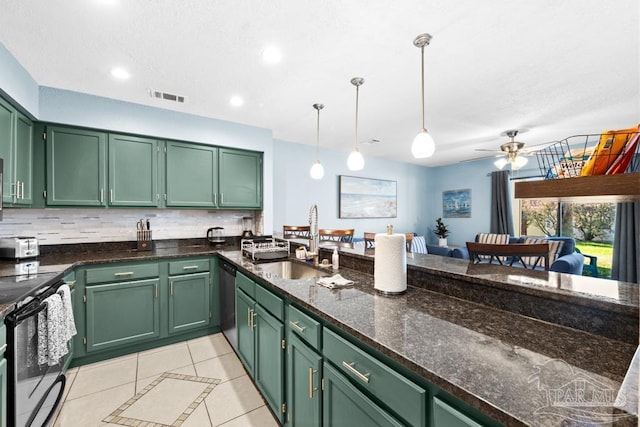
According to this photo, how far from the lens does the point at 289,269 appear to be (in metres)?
2.35

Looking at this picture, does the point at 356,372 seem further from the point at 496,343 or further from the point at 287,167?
the point at 287,167

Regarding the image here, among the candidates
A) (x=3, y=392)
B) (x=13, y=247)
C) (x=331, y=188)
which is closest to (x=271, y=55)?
(x=3, y=392)

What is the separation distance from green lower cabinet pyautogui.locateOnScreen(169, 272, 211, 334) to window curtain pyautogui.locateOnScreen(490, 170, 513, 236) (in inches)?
216

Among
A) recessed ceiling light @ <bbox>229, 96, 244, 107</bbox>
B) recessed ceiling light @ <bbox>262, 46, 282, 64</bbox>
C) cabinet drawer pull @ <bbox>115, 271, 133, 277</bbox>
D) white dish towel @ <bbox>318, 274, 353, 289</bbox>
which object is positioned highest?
recessed ceiling light @ <bbox>262, 46, 282, 64</bbox>

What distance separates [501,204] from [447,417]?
19.2ft

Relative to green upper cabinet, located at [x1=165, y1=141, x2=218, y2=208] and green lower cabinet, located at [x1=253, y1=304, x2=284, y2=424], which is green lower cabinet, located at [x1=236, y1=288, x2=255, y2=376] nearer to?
green lower cabinet, located at [x1=253, y1=304, x2=284, y2=424]

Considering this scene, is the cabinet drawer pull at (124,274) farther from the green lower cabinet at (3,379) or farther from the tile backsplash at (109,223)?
the green lower cabinet at (3,379)

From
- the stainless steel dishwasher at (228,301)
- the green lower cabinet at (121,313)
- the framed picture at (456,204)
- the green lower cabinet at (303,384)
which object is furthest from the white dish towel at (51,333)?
the framed picture at (456,204)

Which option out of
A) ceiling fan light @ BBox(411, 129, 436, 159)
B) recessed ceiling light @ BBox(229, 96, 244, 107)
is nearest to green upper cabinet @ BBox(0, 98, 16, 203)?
recessed ceiling light @ BBox(229, 96, 244, 107)

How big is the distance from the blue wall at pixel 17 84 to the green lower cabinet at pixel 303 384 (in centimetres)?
266

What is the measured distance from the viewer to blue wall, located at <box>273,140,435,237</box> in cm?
450

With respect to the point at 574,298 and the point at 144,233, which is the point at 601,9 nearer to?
the point at 574,298

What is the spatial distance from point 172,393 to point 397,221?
5.23 meters

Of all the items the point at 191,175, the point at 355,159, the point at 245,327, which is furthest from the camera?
the point at 191,175
